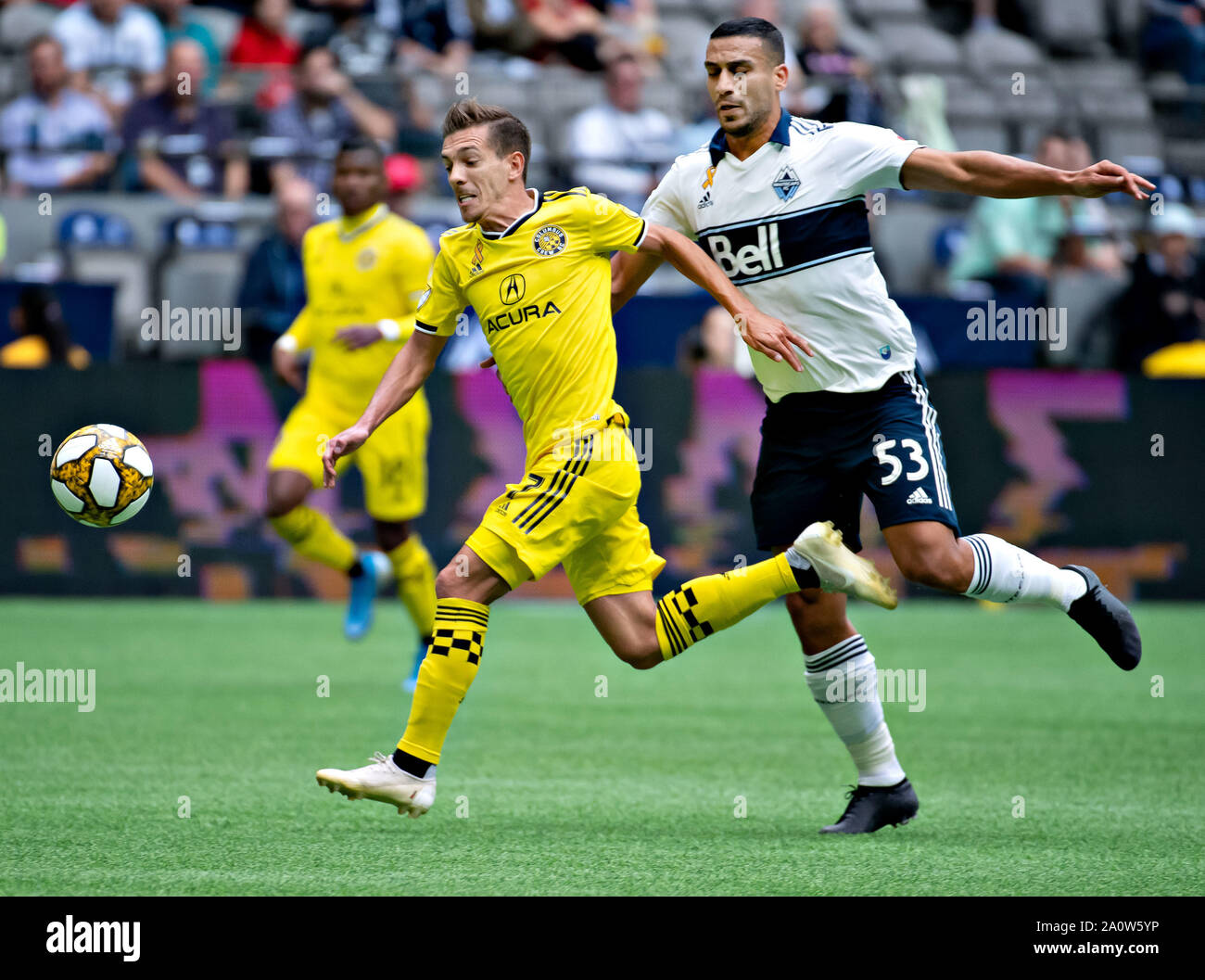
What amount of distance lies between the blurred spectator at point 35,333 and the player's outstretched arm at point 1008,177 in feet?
29.1

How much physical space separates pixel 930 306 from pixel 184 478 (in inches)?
238

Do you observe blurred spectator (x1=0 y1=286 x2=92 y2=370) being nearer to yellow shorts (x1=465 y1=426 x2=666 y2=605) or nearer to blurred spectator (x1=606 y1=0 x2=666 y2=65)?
blurred spectator (x1=606 y1=0 x2=666 y2=65)

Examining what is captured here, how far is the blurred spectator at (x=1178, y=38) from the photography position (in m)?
19.0

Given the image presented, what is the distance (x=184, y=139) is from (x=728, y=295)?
10.1 m

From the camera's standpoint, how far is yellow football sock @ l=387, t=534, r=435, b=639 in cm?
998

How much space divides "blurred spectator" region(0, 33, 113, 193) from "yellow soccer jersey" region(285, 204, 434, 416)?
17.2 feet

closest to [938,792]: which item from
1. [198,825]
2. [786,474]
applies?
[786,474]

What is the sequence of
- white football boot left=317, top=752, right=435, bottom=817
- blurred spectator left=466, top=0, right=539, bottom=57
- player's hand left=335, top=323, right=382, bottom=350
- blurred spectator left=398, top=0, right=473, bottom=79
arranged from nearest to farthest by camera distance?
white football boot left=317, top=752, right=435, bottom=817 → player's hand left=335, top=323, right=382, bottom=350 → blurred spectator left=398, top=0, right=473, bottom=79 → blurred spectator left=466, top=0, right=539, bottom=57

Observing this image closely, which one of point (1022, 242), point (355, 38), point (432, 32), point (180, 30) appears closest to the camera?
point (1022, 242)

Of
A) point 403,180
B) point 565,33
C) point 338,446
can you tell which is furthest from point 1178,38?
point 338,446

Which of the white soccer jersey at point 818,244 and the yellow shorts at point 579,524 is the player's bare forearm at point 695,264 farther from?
the yellow shorts at point 579,524

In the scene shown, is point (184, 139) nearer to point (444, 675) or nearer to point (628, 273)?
point (628, 273)

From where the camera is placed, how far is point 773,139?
20.1ft

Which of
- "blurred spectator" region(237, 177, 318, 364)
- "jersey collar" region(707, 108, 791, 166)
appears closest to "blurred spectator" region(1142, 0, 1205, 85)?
"blurred spectator" region(237, 177, 318, 364)
